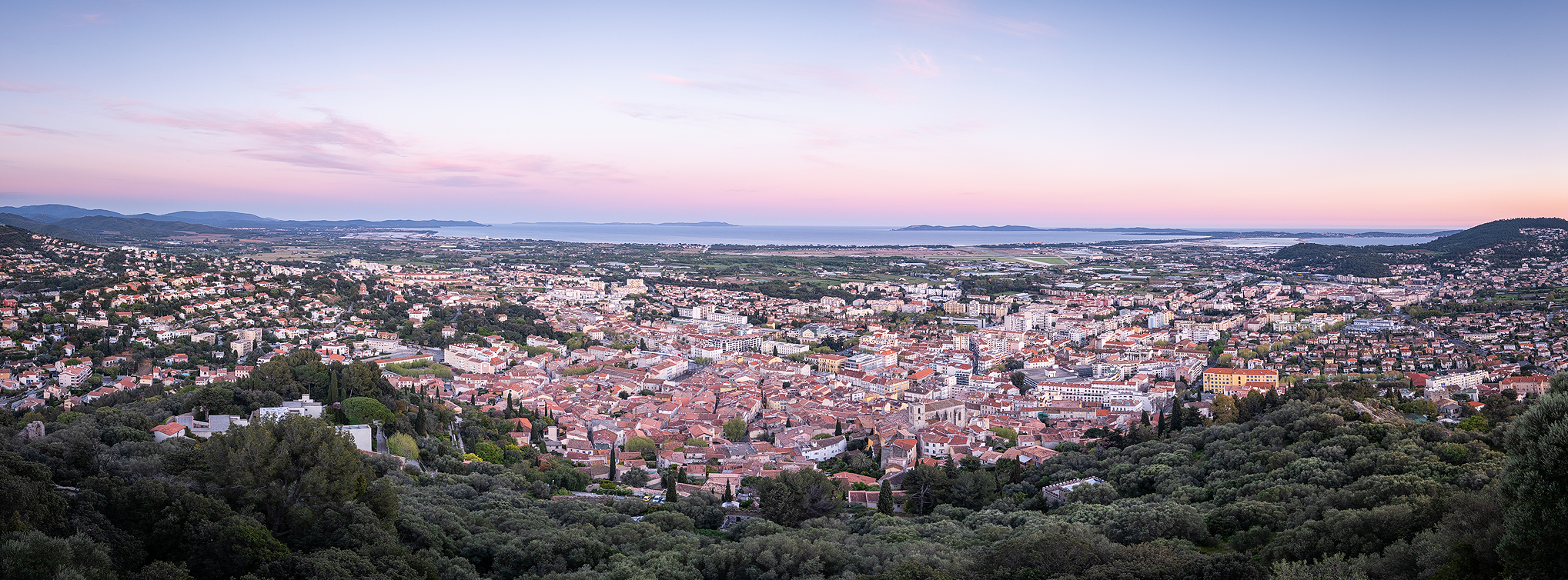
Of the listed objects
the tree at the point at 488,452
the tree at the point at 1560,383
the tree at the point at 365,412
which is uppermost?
the tree at the point at 1560,383

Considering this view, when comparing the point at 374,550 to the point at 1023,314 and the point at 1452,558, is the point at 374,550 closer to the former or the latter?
the point at 1452,558

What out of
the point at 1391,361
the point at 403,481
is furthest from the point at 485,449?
the point at 1391,361

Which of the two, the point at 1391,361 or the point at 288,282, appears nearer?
the point at 1391,361

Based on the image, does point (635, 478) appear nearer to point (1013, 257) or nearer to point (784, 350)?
point (784, 350)

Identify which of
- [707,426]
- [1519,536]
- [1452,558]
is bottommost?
[707,426]

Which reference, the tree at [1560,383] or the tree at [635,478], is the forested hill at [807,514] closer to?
the tree at [1560,383]

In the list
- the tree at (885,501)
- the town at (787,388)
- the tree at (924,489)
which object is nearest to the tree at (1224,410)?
the town at (787,388)
